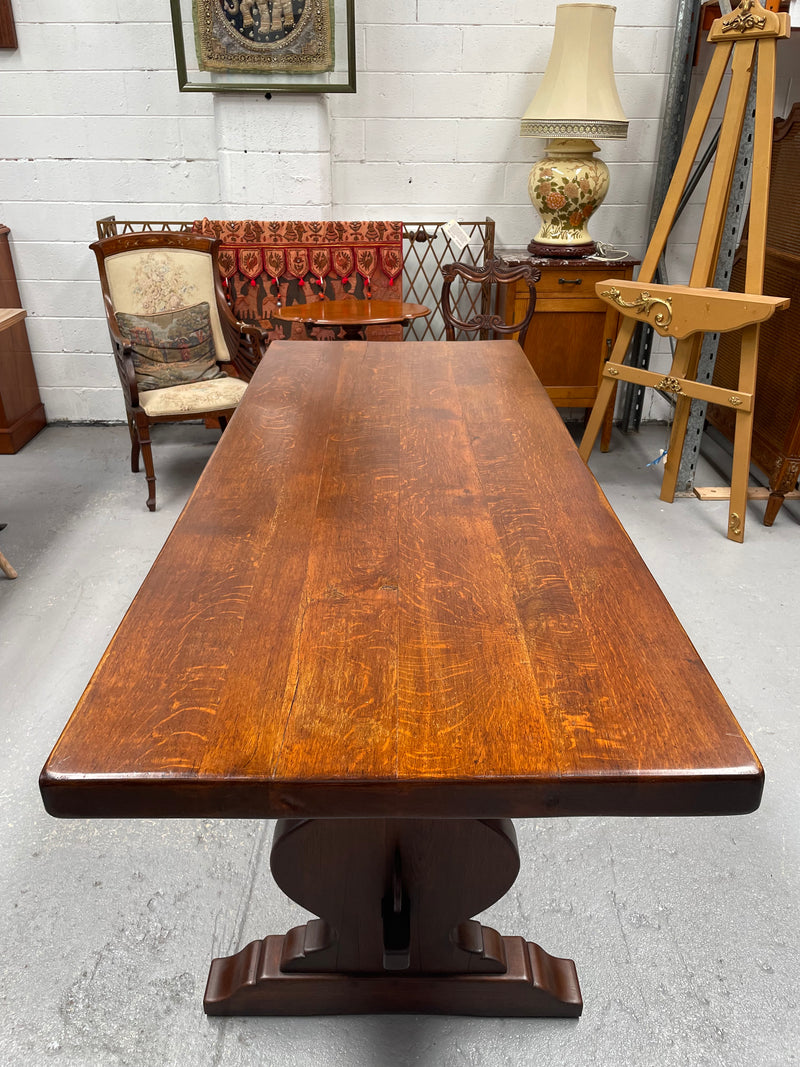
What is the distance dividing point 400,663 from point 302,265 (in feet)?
10.1

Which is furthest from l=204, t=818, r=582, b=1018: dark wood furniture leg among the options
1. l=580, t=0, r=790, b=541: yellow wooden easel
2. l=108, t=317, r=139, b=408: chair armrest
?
l=108, t=317, r=139, b=408: chair armrest

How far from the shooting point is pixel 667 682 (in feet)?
3.25

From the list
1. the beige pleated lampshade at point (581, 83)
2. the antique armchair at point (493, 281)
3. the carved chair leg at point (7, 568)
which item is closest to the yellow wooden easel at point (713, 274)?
the antique armchair at point (493, 281)

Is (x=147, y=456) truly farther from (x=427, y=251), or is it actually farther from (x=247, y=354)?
(x=427, y=251)

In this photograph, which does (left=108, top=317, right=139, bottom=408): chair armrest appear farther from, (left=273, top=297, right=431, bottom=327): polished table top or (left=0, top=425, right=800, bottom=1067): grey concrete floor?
(left=0, top=425, right=800, bottom=1067): grey concrete floor

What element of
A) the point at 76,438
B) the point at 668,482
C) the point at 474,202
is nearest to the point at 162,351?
the point at 76,438

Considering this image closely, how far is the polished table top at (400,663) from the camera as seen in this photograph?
0.86 meters

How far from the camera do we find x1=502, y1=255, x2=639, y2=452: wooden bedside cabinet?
3533mm

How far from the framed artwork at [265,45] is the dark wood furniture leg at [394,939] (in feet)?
10.6

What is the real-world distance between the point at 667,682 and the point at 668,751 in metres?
0.13

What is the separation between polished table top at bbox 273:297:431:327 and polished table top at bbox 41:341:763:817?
5.80ft

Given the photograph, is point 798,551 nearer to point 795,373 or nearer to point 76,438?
point 795,373

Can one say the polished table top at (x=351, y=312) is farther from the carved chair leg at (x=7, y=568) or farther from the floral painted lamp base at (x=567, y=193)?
the carved chair leg at (x=7, y=568)

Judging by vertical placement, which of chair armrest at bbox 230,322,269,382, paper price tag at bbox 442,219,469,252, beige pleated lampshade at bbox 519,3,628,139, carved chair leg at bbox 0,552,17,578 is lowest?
carved chair leg at bbox 0,552,17,578
